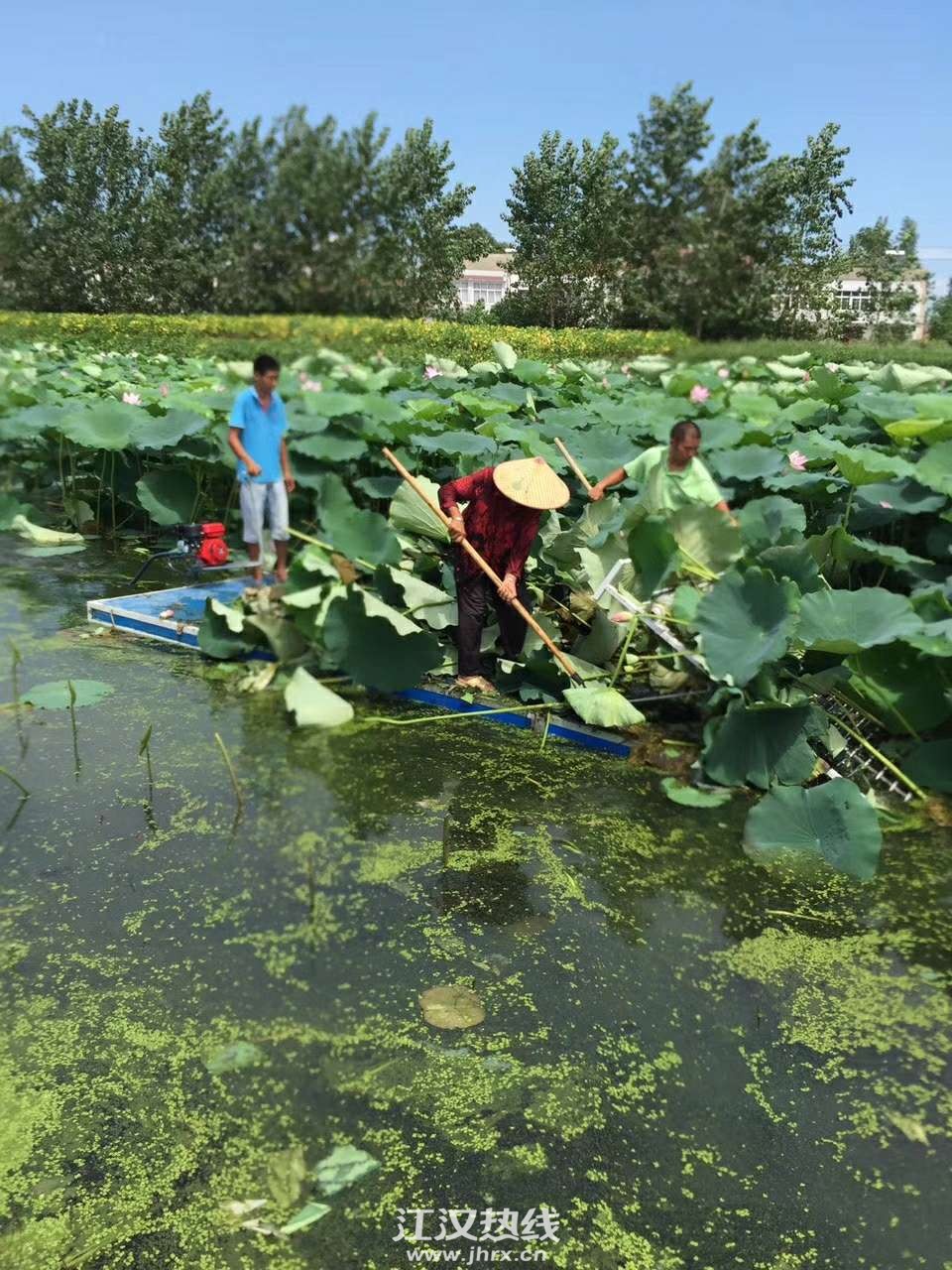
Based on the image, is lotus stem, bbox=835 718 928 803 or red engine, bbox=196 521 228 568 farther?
red engine, bbox=196 521 228 568

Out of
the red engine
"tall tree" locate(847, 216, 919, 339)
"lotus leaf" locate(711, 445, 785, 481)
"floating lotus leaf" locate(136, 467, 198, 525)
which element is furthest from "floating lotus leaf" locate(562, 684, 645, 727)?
"tall tree" locate(847, 216, 919, 339)

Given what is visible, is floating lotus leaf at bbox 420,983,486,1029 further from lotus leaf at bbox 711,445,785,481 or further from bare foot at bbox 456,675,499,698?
lotus leaf at bbox 711,445,785,481

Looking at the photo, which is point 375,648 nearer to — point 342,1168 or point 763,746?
point 763,746

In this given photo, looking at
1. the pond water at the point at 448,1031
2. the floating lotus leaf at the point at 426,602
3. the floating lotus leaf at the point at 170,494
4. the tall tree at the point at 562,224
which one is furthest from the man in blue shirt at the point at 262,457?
the tall tree at the point at 562,224

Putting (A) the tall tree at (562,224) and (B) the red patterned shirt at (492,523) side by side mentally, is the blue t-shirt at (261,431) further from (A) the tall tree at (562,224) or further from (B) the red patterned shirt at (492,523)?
(A) the tall tree at (562,224)

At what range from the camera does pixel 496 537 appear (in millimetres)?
3430

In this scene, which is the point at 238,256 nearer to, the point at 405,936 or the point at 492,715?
the point at 492,715

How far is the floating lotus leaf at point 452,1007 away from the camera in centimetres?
185

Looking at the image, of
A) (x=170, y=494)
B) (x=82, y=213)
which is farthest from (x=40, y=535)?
(x=82, y=213)

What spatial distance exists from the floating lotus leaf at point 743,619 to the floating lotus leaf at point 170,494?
3.56m

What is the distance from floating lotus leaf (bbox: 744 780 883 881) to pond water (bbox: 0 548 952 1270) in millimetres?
65

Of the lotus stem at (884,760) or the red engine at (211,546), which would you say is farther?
the red engine at (211,546)

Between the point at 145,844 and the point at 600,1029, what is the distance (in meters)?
1.19

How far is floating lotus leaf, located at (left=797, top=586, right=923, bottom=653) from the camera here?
2.72 meters
